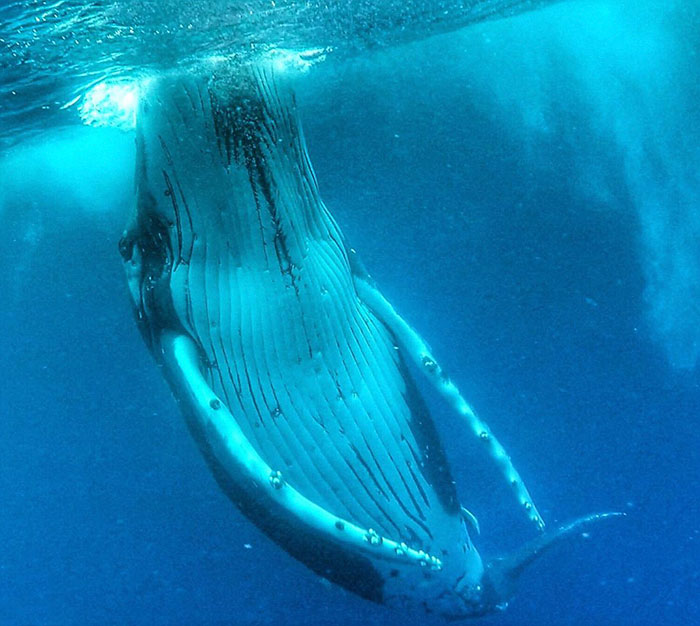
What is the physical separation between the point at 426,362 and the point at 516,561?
1869mm

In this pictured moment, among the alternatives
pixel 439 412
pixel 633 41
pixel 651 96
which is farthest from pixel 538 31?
pixel 439 412

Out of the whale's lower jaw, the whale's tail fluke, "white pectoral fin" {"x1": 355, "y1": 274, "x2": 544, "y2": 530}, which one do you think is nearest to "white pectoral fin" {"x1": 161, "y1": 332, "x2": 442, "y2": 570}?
the whale's lower jaw

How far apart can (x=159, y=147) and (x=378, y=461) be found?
2534mm

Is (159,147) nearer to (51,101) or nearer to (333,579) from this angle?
(333,579)

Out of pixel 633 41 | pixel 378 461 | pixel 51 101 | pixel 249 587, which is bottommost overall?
pixel 249 587

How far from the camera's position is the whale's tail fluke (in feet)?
17.1

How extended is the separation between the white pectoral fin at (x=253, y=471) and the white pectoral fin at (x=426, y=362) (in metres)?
1.44

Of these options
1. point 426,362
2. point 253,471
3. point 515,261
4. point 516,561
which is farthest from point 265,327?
point 515,261

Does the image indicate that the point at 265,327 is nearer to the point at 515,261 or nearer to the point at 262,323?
the point at 262,323

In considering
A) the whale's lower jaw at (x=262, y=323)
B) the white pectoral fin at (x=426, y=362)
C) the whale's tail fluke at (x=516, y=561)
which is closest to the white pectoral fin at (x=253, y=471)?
the whale's lower jaw at (x=262, y=323)

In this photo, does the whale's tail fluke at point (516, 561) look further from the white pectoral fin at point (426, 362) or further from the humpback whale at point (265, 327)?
the humpback whale at point (265, 327)

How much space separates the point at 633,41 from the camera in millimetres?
28203

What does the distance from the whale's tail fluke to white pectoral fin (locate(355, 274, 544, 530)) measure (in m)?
0.56

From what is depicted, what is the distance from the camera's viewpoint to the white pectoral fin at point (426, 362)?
5.04 metres
